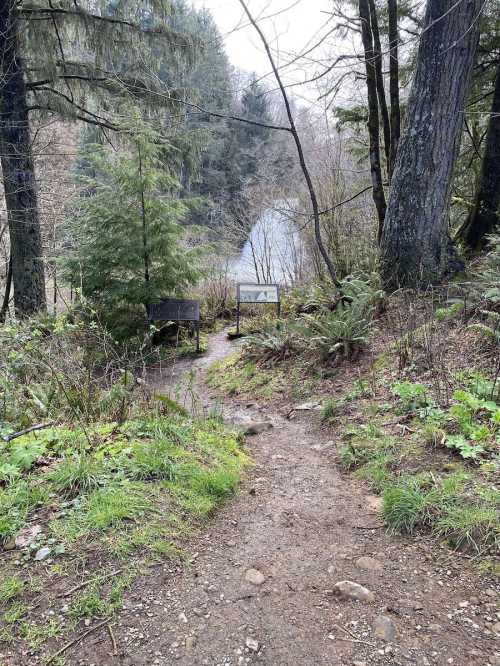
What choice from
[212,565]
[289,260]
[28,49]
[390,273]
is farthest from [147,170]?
[212,565]

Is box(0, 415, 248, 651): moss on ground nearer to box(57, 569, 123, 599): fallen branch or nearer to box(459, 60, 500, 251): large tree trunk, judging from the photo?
box(57, 569, 123, 599): fallen branch

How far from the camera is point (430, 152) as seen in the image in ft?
19.1

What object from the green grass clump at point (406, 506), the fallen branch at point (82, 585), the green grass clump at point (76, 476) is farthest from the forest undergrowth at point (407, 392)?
the green grass clump at point (76, 476)

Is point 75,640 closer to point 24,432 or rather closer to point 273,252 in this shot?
point 24,432

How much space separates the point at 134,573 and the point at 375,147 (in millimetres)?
7332

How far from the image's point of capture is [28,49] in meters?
7.90

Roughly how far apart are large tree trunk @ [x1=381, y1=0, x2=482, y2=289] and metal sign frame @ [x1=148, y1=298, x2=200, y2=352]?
3.99 meters

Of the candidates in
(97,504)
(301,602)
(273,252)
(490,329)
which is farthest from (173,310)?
(301,602)

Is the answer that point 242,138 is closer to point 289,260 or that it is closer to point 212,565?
point 289,260

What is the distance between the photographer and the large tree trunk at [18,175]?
770 centimetres

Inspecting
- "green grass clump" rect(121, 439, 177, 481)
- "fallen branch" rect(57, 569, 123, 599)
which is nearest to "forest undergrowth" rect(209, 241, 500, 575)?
"green grass clump" rect(121, 439, 177, 481)

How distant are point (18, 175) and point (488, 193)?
8.74 m

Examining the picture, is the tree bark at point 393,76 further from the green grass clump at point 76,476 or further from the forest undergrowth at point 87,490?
the green grass clump at point 76,476

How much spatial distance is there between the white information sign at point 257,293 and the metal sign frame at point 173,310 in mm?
962
